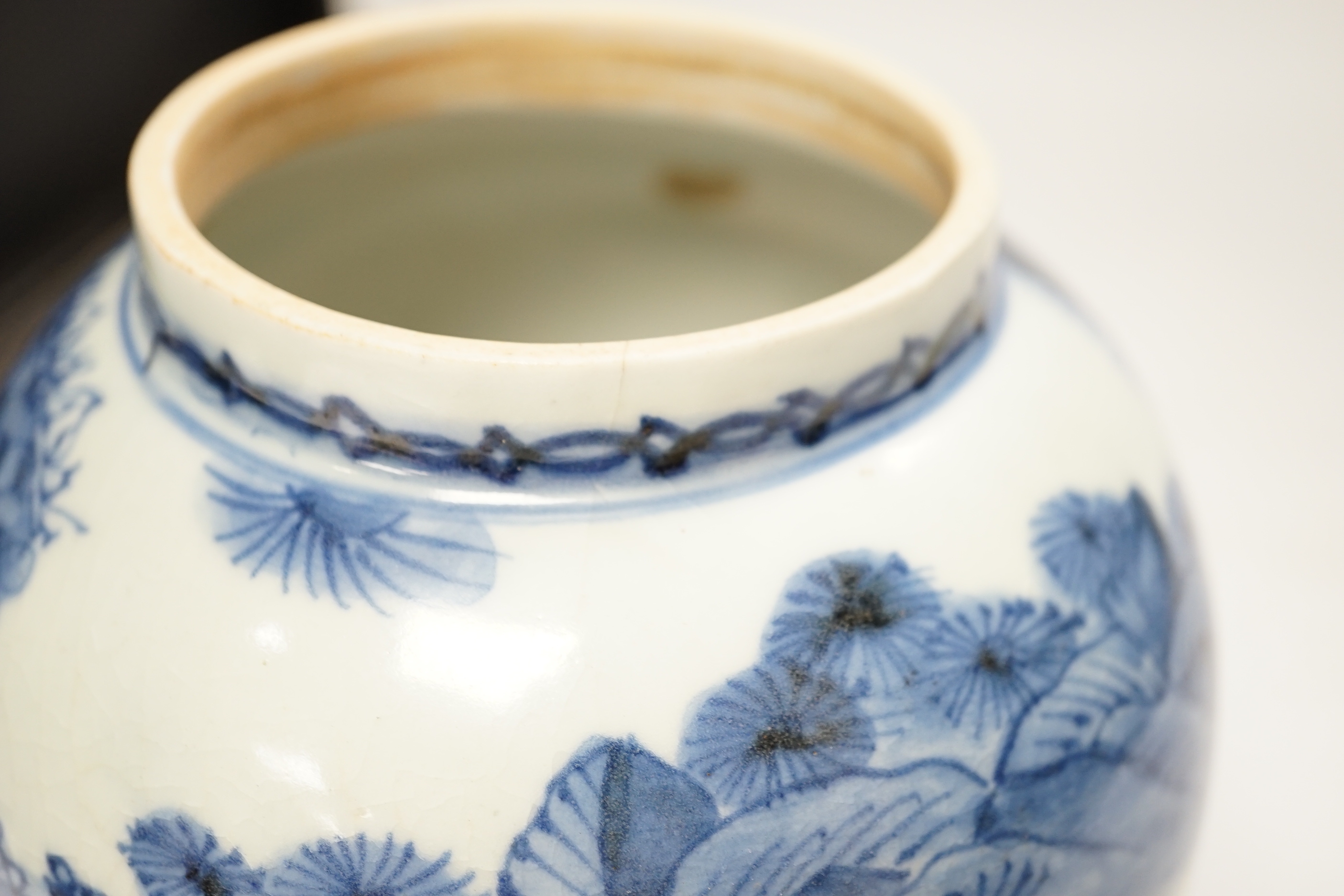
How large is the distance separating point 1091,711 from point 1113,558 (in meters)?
0.07

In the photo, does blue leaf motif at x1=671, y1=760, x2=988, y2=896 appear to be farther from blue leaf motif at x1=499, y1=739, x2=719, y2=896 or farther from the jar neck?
the jar neck

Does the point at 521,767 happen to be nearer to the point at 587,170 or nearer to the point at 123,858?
the point at 123,858

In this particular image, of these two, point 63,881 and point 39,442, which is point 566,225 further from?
point 63,881

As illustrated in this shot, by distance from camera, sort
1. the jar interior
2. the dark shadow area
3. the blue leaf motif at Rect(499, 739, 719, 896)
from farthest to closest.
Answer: the dark shadow area → the jar interior → the blue leaf motif at Rect(499, 739, 719, 896)

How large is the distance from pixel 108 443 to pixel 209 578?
0.29 ft

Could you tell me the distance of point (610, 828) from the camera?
47 centimetres

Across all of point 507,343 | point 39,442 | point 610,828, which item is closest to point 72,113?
point 39,442

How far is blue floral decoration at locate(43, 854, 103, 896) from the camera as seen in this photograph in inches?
20.2

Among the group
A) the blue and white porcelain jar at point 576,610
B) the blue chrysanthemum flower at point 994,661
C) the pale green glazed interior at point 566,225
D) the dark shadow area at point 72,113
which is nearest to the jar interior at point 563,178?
the pale green glazed interior at point 566,225

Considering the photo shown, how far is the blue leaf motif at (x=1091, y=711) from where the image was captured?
1.71 ft

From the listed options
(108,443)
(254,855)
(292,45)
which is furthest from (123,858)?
(292,45)

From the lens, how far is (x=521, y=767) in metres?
0.47

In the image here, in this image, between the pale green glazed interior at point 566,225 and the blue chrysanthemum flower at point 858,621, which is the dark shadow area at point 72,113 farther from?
the blue chrysanthemum flower at point 858,621

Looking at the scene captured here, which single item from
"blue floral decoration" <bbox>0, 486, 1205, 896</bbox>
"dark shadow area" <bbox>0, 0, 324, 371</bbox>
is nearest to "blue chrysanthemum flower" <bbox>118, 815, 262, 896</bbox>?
"blue floral decoration" <bbox>0, 486, 1205, 896</bbox>
